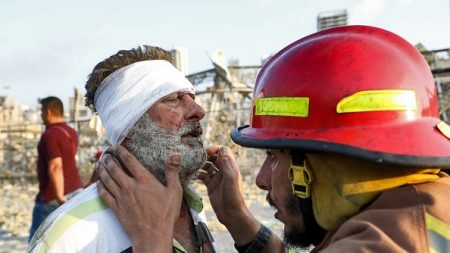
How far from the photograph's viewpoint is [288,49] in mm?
1855

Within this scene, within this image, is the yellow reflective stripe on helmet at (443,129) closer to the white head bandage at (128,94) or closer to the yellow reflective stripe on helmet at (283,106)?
the yellow reflective stripe on helmet at (283,106)

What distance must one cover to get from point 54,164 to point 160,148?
345 centimetres

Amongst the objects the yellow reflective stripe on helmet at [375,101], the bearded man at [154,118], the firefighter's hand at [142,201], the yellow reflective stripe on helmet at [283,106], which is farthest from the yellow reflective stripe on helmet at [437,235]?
the bearded man at [154,118]

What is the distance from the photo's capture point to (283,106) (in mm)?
1758

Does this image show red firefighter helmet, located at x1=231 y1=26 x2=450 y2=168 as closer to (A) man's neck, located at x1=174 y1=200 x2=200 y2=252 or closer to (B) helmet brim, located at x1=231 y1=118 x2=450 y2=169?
(B) helmet brim, located at x1=231 y1=118 x2=450 y2=169

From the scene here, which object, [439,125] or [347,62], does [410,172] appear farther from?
[347,62]

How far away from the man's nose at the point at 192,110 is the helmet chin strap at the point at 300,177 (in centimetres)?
104

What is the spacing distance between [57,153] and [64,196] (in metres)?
0.53

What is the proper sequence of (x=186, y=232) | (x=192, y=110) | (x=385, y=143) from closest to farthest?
1. (x=385, y=143)
2. (x=186, y=232)
3. (x=192, y=110)

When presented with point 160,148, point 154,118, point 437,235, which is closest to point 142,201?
point 160,148

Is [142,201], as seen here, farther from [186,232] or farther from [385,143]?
[385,143]

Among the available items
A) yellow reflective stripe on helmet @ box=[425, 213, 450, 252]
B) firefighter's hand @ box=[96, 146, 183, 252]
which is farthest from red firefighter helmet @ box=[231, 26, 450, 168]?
firefighter's hand @ box=[96, 146, 183, 252]

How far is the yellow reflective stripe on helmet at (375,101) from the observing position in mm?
1568

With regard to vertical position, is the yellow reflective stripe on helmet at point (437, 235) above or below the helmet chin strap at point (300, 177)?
below
